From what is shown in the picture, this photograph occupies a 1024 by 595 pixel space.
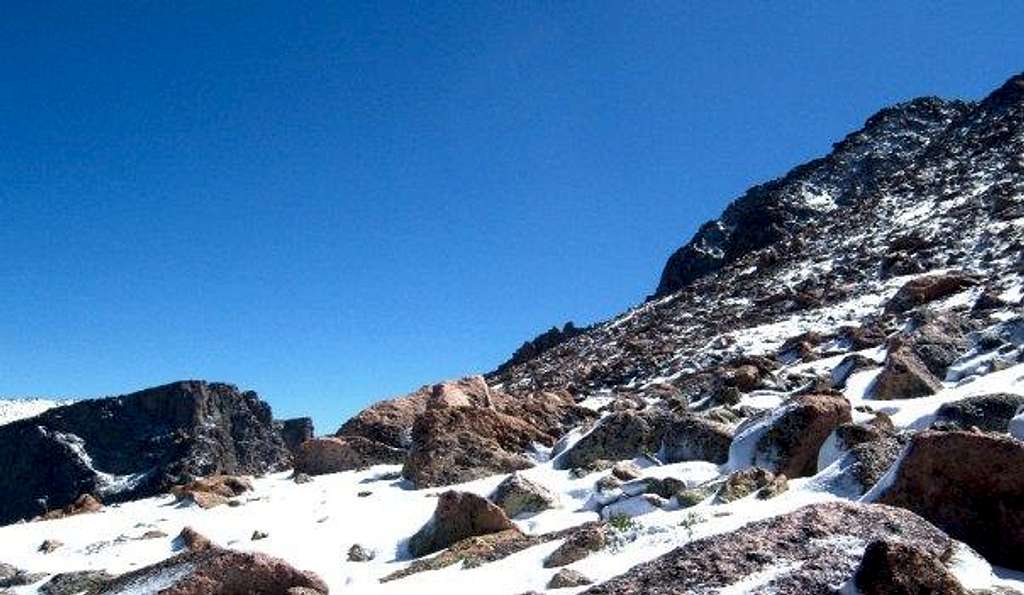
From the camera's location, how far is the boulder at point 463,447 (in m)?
15.6

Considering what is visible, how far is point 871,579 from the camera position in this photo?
4.29 meters

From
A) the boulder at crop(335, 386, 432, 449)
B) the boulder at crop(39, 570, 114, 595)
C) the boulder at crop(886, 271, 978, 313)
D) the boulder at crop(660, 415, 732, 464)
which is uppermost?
the boulder at crop(886, 271, 978, 313)

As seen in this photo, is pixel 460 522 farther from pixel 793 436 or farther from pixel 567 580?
pixel 793 436

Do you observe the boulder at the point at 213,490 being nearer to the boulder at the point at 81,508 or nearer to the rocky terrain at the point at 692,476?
the rocky terrain at the point at 692,476

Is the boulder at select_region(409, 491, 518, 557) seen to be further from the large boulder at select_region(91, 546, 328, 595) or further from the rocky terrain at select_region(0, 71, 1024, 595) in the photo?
the large boulder at select_region(91, 546, 328, 595)

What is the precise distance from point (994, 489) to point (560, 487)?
8060mm

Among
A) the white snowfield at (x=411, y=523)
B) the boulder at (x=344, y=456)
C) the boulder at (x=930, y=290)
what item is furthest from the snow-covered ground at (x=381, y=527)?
the boulder at (x=930, y=290)

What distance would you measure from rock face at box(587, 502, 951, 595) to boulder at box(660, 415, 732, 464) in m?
7.12

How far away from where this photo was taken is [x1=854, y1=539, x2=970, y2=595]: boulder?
13.7ft

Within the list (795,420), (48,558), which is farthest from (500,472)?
(48,558)

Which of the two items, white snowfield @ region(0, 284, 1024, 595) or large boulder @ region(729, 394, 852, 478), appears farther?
large boulder @ region(729, 394, 852, 478)

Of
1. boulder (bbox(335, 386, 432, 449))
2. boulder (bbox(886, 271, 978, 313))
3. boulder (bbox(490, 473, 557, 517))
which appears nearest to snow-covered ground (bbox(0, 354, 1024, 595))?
boulder (bbox(490, 473, 557, 517))

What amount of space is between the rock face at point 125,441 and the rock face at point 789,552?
89.8m

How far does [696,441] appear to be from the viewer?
1323 cm
